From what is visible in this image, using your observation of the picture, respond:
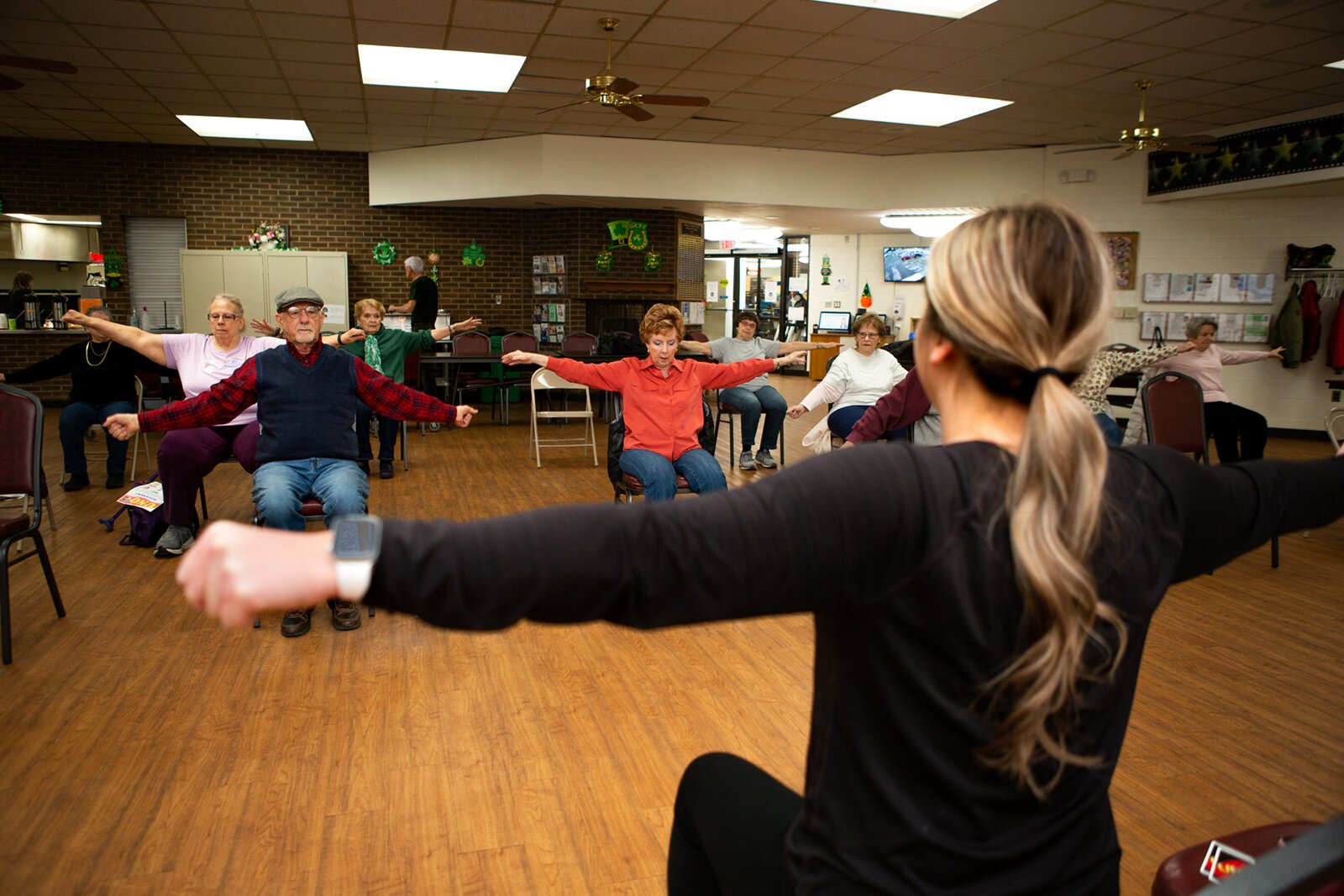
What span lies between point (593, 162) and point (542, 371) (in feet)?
14.0

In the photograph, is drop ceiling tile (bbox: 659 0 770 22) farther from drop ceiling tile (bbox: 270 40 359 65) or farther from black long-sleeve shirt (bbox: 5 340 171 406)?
black long-sleeve shirt (bbox: 5 340 171 406)

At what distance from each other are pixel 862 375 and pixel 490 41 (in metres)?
3.97

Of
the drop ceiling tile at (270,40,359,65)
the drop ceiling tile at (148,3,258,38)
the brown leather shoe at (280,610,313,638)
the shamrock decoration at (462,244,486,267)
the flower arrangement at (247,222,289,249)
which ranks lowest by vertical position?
the brown leather shoe at (280,610,313,638)

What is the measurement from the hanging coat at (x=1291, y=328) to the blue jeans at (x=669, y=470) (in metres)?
8.10

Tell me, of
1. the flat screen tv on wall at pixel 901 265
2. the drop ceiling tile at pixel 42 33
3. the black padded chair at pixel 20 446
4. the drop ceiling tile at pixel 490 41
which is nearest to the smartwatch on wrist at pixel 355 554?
the black padded chair at pixel 20 446

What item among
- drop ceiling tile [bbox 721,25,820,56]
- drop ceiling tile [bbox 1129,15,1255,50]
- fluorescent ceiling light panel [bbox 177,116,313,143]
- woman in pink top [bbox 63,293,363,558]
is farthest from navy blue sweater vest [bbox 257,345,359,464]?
fluorescent ceiling light panel [bbox 177,116,313,143]

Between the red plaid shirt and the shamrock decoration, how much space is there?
8325 mm

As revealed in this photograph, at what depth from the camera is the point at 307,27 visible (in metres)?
6.50

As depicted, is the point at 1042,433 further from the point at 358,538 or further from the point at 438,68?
the point at 438,68

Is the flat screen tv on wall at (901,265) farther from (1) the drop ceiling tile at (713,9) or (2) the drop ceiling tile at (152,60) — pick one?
(2) the drop ceiling tile at (152,60)

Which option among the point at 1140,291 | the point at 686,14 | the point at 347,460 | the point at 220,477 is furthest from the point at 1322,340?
the point at 220,477

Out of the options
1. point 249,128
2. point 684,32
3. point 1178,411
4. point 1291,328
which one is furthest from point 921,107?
point 249,128

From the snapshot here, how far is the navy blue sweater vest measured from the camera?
3.77 metres

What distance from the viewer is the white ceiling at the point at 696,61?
6.18m
